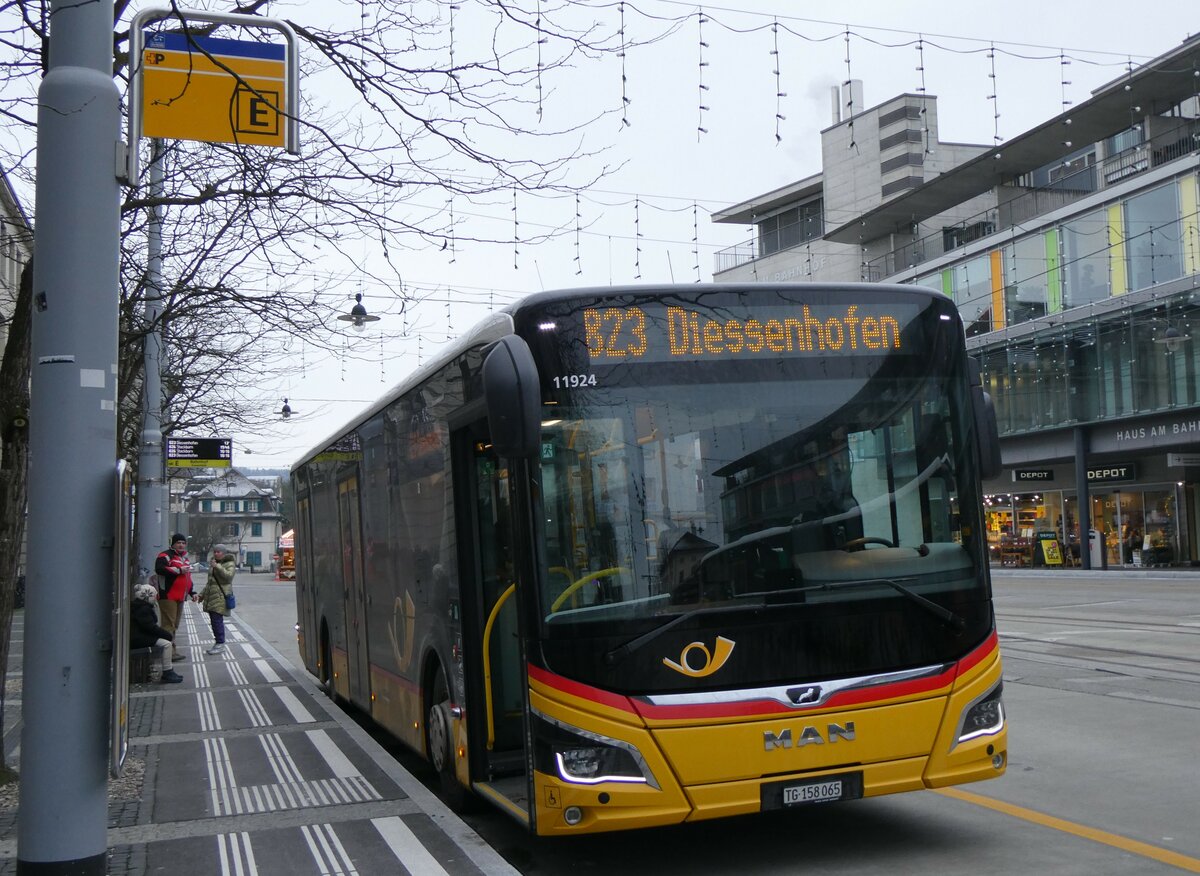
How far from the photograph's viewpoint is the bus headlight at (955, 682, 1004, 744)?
6.29 meters

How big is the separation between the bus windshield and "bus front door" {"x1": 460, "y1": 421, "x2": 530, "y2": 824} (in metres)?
1.11

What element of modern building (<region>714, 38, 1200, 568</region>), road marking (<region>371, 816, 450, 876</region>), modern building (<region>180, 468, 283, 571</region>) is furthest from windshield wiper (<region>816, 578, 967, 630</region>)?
modern building (<region>180, 468, 283, 571</region>)

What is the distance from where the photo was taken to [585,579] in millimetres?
5918

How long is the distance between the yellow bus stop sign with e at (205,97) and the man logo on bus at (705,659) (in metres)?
3.20

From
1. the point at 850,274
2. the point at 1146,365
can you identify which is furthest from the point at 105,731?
the point at 850,274

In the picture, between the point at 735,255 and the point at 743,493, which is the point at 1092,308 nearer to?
the point at 735,255

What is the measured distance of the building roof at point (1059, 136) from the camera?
→ 3731cm

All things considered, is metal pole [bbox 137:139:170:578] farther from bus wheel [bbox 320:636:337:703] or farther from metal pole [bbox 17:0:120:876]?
metal pole [bbox 17:0:120:876]

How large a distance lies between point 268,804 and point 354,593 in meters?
3.65

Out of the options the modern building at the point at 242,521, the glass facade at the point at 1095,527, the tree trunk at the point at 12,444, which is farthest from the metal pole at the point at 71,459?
the modern building at the point at 242,521

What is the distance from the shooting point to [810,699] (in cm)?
601

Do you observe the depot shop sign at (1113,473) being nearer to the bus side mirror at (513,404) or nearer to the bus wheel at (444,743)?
the bus wheel at (444,743)

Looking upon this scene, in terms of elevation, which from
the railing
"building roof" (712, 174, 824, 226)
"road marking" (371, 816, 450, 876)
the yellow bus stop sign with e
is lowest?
"road marking" (371, 816, 450, 876)

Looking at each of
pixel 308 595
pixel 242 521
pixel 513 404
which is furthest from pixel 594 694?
pixel 242 521
